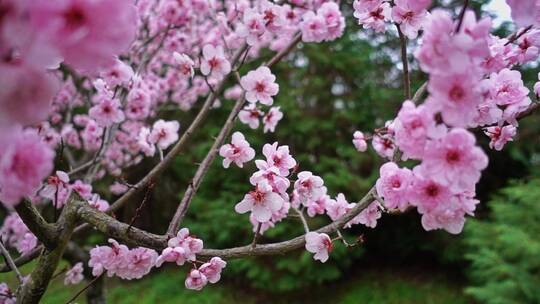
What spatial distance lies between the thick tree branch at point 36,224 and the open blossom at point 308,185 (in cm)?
83

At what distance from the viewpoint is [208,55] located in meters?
1.95

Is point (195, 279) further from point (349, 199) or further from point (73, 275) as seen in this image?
point (349, 199)

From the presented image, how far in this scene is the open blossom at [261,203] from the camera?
1.40 m

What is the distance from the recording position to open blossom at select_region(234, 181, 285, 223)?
140 cm

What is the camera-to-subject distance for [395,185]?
1089 millimetres

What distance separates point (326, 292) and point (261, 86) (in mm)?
Result: 4713

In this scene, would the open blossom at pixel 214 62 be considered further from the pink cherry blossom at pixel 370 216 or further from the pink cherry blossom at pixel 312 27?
the pink cherry blossom at pixel 370 216

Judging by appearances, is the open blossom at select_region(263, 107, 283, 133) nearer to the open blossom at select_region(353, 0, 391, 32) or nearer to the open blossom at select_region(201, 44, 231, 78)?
the open blossom at select_region(201, 44, 231, 78)

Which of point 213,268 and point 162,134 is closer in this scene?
point 213,268

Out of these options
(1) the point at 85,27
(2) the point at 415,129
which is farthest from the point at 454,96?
(1) the point at 85,27

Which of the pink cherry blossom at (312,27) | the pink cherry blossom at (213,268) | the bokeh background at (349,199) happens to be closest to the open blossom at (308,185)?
the pink cherry blossom at (213,268)

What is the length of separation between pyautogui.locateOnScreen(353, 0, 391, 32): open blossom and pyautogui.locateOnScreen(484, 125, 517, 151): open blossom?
56cm

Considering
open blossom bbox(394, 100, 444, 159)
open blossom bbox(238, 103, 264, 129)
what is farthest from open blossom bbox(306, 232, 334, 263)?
open blossom bbox(238, 103, 264, 129)

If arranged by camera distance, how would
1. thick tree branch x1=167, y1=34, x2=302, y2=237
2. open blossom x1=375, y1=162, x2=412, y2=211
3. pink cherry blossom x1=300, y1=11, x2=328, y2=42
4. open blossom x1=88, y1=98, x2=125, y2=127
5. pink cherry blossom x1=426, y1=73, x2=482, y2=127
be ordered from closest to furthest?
pink cherry blossom x1=426, y1=73, x2=482, y2=127 < open blossom x1=375, y1=162, x2=412, y2=211 < thick tree branch x1=167, y1=34, x2=302, y2=237 < open blossom x1=88, y1=98, x2=125, y2=127 < pink cherry blossom x1=300, y1=11, x2=328, y2=42
